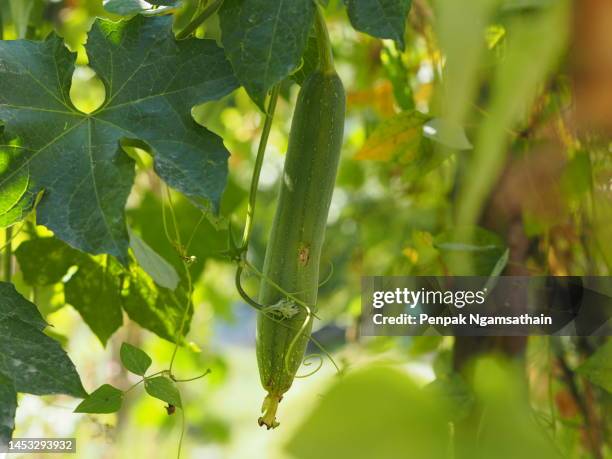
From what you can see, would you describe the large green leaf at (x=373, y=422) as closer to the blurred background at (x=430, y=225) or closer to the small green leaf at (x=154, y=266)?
the blurred background at (x=430, y=225)

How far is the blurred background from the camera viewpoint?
0.43ft

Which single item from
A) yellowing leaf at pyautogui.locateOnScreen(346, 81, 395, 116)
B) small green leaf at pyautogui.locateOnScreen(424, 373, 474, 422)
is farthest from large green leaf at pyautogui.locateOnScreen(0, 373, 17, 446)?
yellowing leaf at pyautogui.locateOnScreen(346, 81, 395, 116)

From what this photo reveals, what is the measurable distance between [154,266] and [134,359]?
103 mm

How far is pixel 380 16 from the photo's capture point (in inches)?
19.6

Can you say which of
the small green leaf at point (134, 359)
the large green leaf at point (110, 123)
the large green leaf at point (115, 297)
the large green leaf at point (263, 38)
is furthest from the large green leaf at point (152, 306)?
the large green leaf at point (263, 38)

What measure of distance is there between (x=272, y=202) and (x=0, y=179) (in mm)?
1252

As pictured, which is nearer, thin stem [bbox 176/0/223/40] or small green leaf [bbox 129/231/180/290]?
thin stem [bbox 176/0/223/40]

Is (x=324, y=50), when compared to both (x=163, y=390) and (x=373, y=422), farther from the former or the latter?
(x=373, y=422)

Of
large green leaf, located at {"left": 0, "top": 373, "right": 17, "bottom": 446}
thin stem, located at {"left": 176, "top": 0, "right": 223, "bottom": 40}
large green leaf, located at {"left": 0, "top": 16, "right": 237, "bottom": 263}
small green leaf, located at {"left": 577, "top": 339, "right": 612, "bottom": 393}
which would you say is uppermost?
thin stem, located at {"left": 176, "top": 0, "right": 223, "bottom": 40}

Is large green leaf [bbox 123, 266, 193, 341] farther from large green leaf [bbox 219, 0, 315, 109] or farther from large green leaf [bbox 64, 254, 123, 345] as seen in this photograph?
large green leaf [bbox 219, 0, 315, 109]

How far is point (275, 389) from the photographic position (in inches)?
22.2

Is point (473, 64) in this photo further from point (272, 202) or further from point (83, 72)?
point (272, 202)

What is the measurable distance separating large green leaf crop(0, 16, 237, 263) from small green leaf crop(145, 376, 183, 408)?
0.51ft

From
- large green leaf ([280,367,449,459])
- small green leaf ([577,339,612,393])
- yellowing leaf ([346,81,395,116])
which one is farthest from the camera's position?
yellowing leaf ([346,81,395,116])
